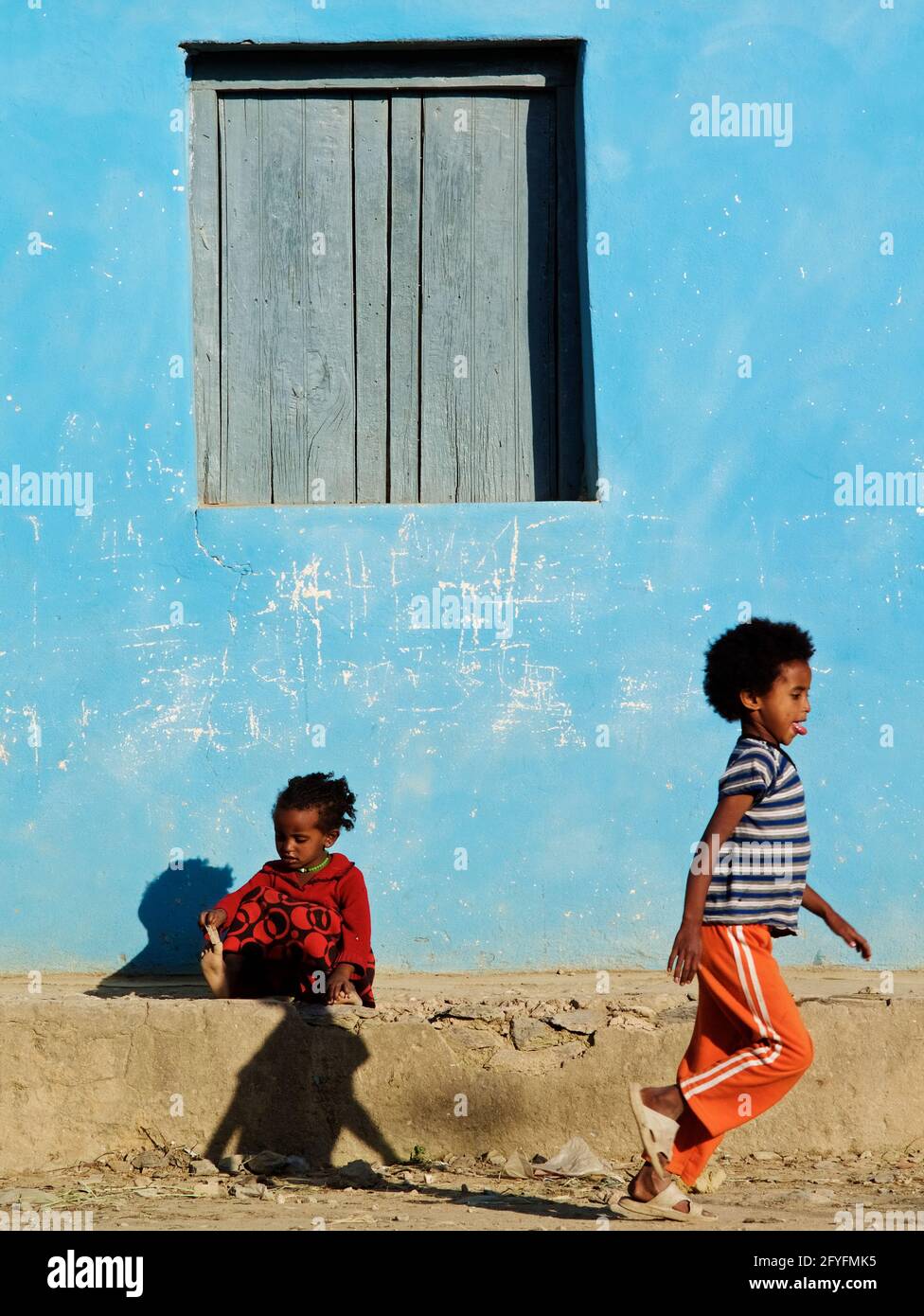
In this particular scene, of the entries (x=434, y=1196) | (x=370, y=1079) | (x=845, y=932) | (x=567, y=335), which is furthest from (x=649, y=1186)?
(x=567, y=335)

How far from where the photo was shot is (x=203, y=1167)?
13.8ft

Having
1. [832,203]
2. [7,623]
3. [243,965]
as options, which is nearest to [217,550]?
[7,623]

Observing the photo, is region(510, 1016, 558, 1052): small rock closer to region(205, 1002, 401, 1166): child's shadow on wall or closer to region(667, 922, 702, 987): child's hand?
region(205, 1002, 401, 1166): child's shadow on wall

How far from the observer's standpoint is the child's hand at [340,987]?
4320 mm

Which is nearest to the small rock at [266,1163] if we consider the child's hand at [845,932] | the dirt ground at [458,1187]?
the dirt ground at [458,1187]

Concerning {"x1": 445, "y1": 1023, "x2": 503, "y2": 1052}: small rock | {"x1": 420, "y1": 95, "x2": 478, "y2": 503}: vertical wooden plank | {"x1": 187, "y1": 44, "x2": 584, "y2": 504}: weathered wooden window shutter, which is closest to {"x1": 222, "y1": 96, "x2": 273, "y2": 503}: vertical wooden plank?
{"x1": 187, "y1": 44, "x2": 584, "y2": 504}: weathered wooden window shutter

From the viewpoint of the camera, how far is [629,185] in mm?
5176

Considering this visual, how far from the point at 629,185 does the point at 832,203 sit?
2.32ft

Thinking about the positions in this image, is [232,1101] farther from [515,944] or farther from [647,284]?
[647,284]

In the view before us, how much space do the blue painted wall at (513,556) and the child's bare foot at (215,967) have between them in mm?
711

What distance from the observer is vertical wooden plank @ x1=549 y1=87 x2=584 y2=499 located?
5359mm

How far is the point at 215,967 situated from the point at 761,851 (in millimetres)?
1704

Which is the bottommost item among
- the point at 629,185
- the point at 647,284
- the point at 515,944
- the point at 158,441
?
the point at 515,944

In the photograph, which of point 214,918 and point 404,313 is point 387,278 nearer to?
point 404,313
